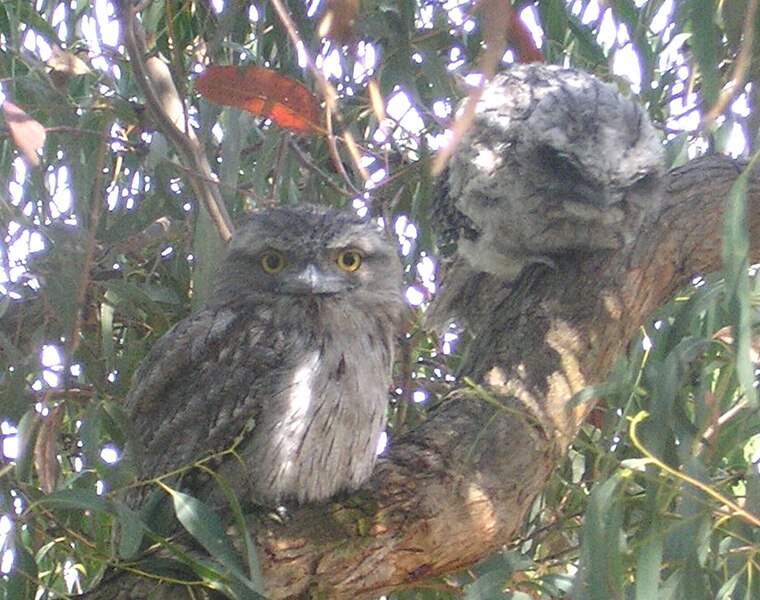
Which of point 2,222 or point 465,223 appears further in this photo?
point 465,223

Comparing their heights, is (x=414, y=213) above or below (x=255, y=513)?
above

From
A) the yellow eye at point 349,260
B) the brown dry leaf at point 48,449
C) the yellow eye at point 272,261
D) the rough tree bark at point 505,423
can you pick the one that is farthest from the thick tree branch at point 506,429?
the brown dry leaf at point 48,449

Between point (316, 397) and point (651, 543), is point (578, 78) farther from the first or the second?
point (651, 543)

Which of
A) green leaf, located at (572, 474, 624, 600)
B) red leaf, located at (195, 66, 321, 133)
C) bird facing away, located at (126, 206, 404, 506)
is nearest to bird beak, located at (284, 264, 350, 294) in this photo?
bird facing away, located at (126, 206, 404, 506)

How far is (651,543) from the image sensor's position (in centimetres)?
170

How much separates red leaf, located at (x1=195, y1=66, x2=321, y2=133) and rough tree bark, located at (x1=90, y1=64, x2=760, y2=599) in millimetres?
664

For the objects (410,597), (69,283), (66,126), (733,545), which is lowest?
(410,597)

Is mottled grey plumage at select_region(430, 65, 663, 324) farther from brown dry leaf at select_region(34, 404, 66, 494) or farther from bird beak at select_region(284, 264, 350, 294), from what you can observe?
brown dry leaf at select_region(34, 404, 66, 494)

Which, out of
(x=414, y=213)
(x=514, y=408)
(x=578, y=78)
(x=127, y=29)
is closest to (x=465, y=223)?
(x=414, y=213)

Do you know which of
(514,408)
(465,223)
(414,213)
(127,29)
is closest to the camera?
(127,29)

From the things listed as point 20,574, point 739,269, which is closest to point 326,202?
point 20,574

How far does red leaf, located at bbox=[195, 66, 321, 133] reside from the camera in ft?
7.13

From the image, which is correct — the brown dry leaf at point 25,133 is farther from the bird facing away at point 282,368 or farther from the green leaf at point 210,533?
the bird facing away at point 282,368

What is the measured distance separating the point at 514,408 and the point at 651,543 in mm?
571
